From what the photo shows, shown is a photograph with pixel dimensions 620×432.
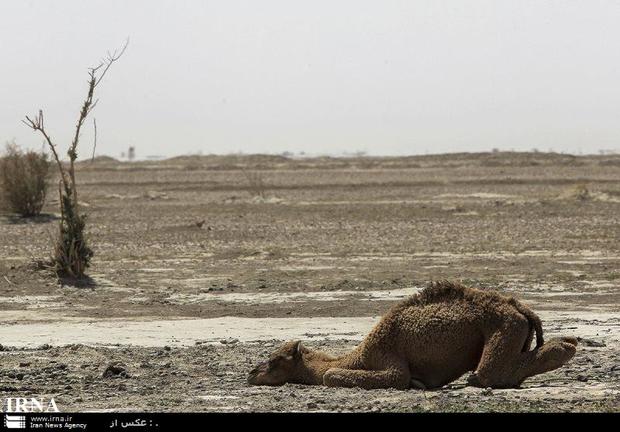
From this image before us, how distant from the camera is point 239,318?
16.9 m

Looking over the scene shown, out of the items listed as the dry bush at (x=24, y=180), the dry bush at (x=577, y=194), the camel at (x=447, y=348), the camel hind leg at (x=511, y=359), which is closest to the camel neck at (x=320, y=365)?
the camel at (x=447, y=348)

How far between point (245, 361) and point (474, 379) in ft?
9.84

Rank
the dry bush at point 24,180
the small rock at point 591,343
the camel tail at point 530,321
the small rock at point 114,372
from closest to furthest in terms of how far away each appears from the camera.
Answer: the camel tail at point 530,321
the small rock at point 114,372
the small rock at point 591,343
the dry bush at point 24,180

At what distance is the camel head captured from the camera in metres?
11.0

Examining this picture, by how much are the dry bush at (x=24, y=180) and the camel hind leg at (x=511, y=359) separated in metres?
29.4

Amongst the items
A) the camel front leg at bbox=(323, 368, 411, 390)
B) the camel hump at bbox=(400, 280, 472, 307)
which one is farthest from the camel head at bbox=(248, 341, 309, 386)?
Result: the camel hump at bbox=(400, 280, 472, 307)

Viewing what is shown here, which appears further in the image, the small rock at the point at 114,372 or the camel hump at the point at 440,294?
the small rock at the point at 114,372

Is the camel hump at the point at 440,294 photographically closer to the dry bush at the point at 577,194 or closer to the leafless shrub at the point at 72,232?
the leafless shrub at the point at 72,232

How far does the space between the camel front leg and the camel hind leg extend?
1.94ft

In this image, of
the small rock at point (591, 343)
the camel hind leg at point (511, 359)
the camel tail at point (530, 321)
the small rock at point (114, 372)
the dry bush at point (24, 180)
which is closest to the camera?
the camel hind leg at point (511, 359)

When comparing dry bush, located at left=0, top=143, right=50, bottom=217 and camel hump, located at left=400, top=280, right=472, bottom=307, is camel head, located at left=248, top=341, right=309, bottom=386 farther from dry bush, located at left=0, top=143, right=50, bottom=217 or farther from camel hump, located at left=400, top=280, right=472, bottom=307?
dry bush, located at left=0, top=143, right=50, bottom=217

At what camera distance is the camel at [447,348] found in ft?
34.2
